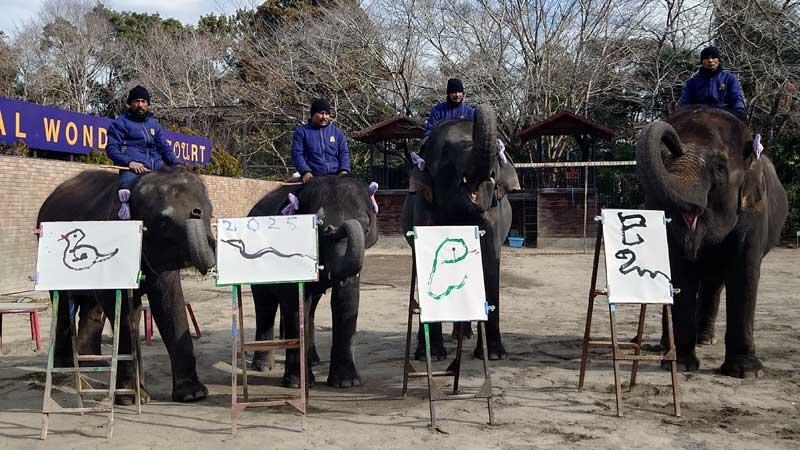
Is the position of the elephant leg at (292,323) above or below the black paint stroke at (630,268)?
below

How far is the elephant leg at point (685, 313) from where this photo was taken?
7.05 m

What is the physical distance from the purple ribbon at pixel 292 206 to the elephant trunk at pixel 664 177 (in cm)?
310

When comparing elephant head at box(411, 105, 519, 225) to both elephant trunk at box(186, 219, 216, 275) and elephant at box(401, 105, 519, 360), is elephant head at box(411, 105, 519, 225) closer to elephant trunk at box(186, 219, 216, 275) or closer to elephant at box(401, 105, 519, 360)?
elephant at box(401, 105, 519, 360)

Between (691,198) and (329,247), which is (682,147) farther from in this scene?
(329,247)

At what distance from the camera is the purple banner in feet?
49.0

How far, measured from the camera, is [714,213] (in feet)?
21.7

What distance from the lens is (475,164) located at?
6.95 metres

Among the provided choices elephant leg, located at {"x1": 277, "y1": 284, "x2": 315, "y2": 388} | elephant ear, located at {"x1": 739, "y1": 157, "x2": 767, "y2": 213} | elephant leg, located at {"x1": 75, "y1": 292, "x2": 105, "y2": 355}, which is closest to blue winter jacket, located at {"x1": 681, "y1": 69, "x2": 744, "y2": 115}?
elephant ear, located at {"x1": 739, "y1": 157, "x2": 767, "y2": 213}

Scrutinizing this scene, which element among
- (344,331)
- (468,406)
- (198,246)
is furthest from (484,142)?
(198,246)

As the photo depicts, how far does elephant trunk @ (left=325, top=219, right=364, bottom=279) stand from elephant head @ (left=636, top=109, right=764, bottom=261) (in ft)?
8.03

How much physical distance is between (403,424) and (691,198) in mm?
3218

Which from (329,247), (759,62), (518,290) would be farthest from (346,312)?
(759,62)

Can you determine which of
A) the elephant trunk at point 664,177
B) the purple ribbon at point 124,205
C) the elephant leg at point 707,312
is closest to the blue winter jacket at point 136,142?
the purple ribbon at point 124,205

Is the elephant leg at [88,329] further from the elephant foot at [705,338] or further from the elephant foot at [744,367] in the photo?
the elephant foot at [705,338]
